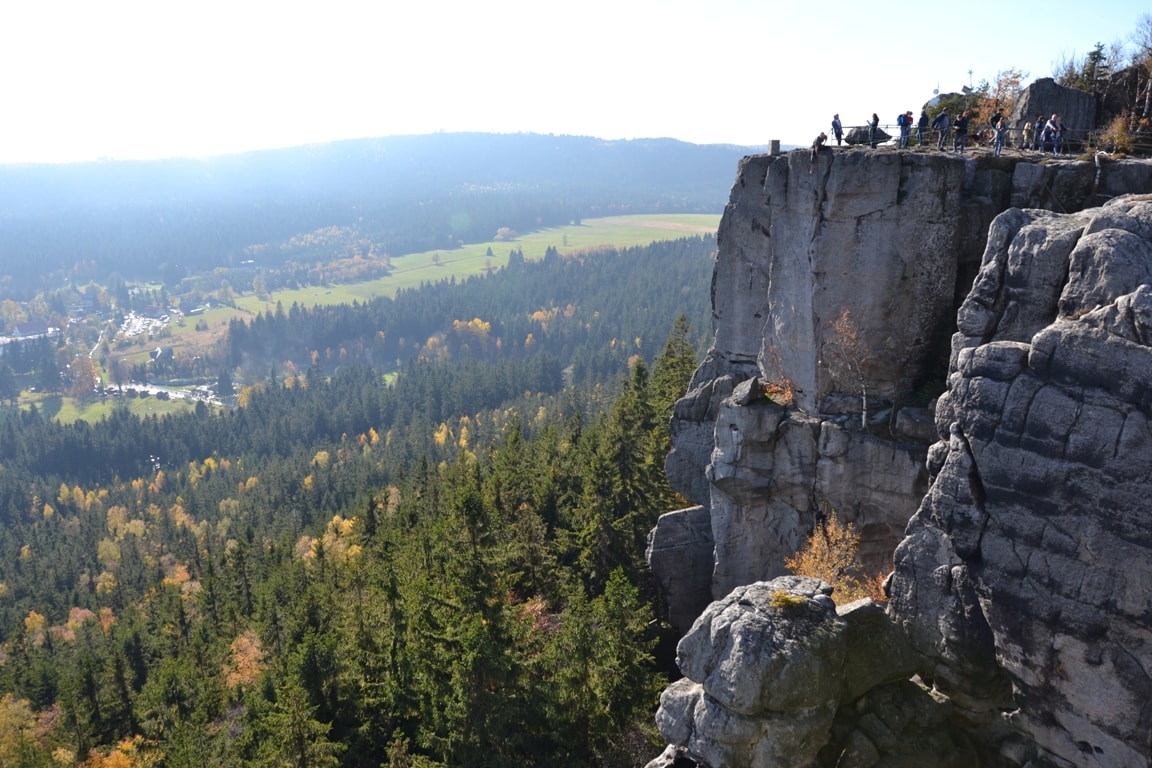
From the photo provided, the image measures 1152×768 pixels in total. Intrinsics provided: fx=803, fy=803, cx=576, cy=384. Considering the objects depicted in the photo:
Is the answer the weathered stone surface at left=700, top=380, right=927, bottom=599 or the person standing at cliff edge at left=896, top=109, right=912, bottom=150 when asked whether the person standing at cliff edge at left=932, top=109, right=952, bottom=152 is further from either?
the weathered stone surface at left=700, top=380, right=927, bottom=599

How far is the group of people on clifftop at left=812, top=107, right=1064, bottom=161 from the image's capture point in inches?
1100

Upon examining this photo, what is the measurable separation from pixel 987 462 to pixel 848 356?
11.0 meters

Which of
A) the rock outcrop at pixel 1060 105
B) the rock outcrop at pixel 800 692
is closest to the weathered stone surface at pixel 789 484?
the rock outcrop at pixel 800 692

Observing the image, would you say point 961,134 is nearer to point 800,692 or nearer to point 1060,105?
point 1060,105

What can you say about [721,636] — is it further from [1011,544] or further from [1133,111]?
[1133,111]

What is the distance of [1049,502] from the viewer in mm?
17297

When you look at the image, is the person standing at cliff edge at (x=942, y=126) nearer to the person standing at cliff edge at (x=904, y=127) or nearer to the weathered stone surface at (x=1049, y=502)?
the person standing at cliff edge at (x=904, y=127)

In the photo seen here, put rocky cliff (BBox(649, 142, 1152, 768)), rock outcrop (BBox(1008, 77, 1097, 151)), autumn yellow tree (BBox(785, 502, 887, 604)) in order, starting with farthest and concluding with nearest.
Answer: rock outcrop (BBox(1008, 77, 1097, 151)) → autumn yellow tree (BBox(785, 502, 887, 604)) → rocky cliff (BBox(649, 142, 1152, 768))

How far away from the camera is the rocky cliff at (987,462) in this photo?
16.5 meters

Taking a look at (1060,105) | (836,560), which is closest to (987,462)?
(836,560)

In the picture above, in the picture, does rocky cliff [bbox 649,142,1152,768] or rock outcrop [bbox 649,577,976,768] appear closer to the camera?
rocky cliff [bbox 649,142,1152,768]

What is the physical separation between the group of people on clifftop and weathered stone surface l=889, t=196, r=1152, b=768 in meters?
10.6

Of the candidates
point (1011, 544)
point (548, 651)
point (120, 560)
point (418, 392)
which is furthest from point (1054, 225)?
point (418, 392)

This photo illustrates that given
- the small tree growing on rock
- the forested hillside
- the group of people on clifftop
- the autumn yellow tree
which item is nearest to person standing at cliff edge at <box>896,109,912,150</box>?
the group of people on clifftop
